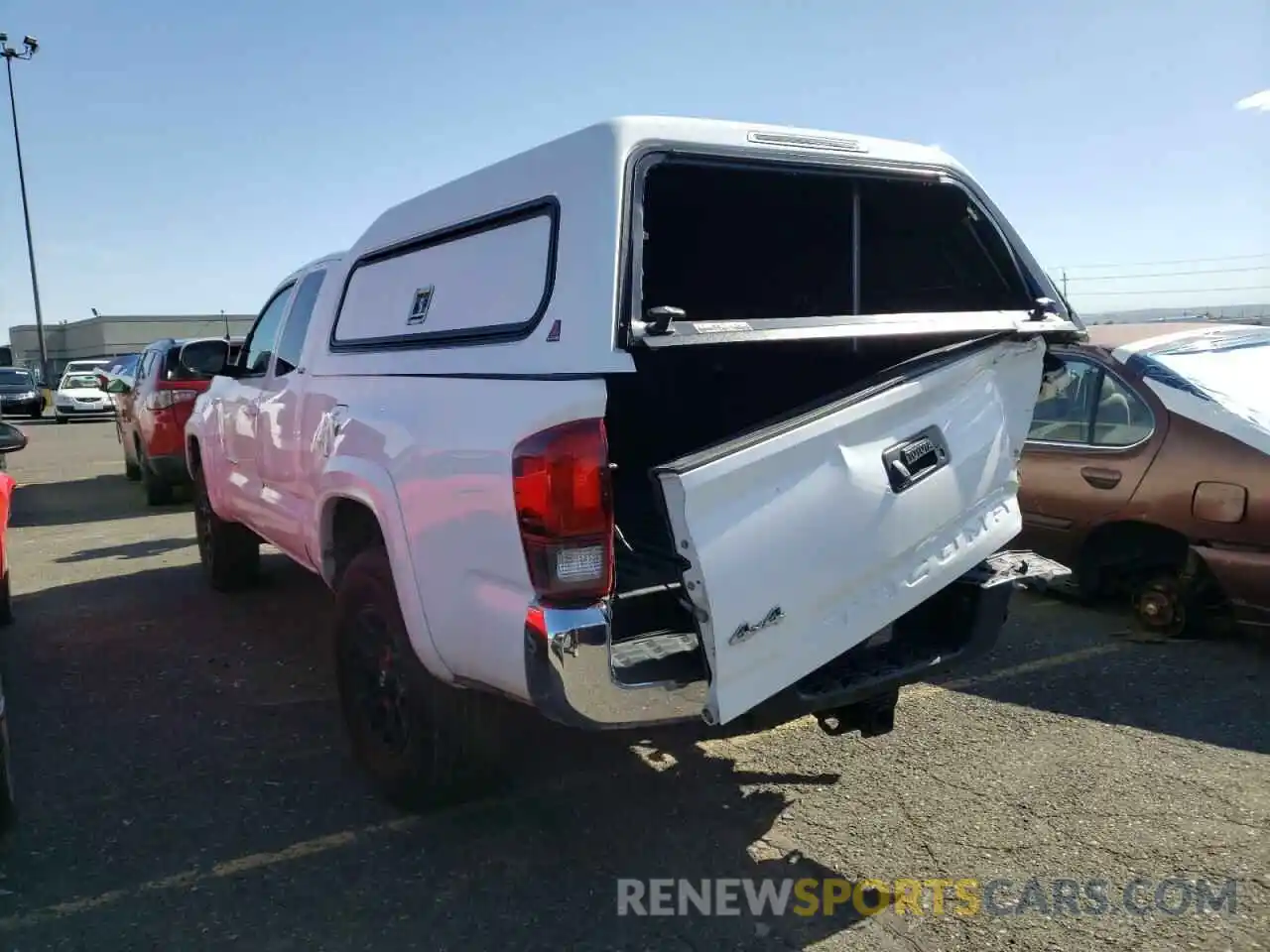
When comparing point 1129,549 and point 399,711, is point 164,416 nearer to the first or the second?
point 399,711

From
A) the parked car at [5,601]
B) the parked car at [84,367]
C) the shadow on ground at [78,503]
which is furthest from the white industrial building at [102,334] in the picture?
the parked car at [5,601]

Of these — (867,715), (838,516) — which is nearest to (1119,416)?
(867,715)

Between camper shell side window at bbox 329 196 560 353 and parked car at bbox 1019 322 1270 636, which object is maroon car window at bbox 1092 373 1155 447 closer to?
parked car at bbox 1019 322 1270 636

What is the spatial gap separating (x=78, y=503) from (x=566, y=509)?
37.5 feet

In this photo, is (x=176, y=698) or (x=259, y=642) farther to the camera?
(x=259, y=642)

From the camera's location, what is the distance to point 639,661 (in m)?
2.80

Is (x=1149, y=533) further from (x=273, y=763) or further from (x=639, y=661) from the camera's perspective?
(x=273, y=763)

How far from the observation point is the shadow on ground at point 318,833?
120 inches

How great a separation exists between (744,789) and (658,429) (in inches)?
55.7

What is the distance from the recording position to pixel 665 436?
411 cm

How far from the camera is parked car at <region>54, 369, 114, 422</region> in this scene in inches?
1102

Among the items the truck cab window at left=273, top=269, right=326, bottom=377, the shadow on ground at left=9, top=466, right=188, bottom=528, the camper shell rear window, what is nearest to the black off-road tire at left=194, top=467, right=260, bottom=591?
the truck cab window at left=273, top=269, right=326, bottom=377

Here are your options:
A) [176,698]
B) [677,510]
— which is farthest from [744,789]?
[176,698]

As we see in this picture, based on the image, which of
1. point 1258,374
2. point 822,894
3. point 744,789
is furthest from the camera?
point 1258,374
